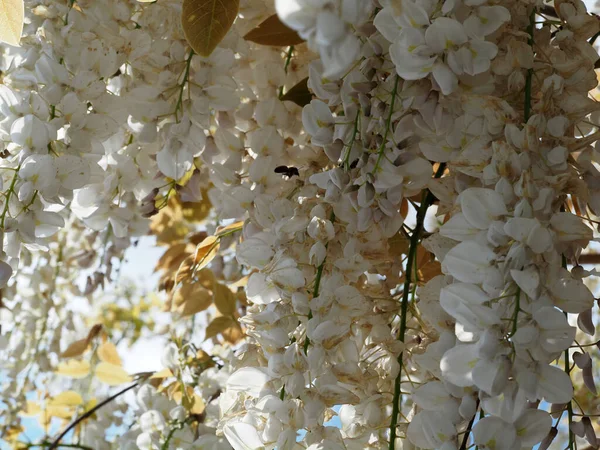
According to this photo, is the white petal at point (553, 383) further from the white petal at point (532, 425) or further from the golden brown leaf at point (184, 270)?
the golden brown leaf at point (184, 270)

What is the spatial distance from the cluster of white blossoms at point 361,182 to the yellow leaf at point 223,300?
187mm

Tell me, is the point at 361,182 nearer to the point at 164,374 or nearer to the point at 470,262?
the point at 470,262

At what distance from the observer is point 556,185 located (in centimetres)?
45

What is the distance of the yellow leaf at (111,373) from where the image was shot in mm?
1024

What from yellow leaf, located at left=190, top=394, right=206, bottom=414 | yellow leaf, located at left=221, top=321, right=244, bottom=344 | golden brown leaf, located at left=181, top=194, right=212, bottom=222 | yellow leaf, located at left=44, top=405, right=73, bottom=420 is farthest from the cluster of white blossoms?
yellow leaf, located at left=44, top=405, right=73, bottom=420

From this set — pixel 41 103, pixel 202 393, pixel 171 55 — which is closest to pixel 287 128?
pixel 171 55

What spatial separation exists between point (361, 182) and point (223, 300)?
47 centimetres

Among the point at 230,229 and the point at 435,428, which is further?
the point at 230,229

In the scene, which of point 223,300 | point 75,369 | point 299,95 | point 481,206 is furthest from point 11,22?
point 75,369

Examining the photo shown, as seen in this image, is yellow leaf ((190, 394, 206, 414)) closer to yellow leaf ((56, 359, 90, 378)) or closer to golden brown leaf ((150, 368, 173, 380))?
golden brown leaf ((150, 368, 173, 380))

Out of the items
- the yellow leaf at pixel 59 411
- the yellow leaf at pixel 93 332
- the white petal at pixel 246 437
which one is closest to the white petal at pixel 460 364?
the white petal at pixel 246 437

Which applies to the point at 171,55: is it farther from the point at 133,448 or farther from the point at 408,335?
the point at 133,448

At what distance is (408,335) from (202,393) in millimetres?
384

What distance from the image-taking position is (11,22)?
548mm
